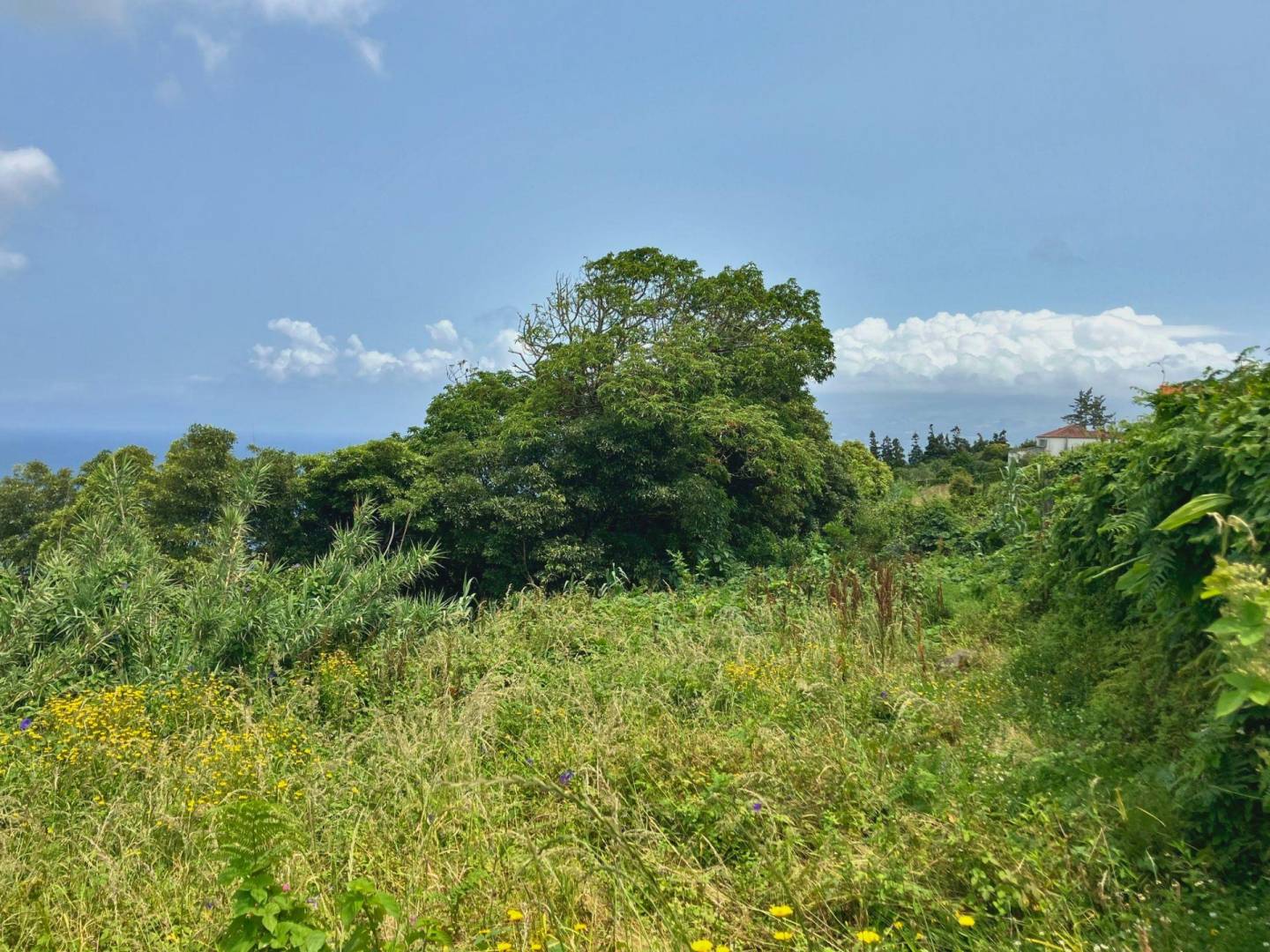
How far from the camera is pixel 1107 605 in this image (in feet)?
12.9

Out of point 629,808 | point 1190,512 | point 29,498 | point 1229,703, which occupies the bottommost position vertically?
point 629,808

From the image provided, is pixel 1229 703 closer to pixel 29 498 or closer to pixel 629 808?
pixel 629 808

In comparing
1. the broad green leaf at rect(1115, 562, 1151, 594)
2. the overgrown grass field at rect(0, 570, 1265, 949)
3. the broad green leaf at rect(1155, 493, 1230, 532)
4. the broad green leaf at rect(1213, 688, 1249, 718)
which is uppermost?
the broad green leaf at rect(1155, 493, 1230, 532)

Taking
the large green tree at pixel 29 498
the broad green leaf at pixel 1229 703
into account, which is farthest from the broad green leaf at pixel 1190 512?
the large green tree at pixel 29 498

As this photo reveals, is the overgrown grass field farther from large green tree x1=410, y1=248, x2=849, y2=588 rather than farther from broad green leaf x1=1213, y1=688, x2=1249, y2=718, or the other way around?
large green tree x1=410, y1=248, x2=849, y2=588

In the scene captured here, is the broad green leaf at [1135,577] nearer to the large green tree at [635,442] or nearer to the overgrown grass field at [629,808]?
the overgrown grass field at [629,808]

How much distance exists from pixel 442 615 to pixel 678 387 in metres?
8.38

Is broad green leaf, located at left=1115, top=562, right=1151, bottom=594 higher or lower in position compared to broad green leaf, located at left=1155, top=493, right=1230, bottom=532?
lower

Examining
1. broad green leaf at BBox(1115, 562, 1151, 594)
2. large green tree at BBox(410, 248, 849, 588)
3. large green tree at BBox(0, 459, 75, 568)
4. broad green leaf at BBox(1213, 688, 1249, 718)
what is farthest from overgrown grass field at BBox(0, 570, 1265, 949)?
large green tree at BBox(0, 459, 75, 568)

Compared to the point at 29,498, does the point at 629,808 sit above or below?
below

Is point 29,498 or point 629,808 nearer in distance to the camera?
point 629,808

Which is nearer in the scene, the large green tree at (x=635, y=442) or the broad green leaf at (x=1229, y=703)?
the broad green leaf at (x=1229, y=703)

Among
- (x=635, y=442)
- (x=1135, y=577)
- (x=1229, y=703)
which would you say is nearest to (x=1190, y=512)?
(x=1229, y=703)

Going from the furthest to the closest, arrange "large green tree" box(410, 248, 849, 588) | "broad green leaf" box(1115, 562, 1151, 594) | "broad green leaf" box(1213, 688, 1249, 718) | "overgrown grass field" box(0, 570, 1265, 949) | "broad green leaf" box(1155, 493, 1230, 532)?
1. "large green tree" box(410, 248, 849, 588)
2. "broad green leaf" box(1115, 562, 1151, 594)
3. "overgrown grass field" box(0, 570, 1265, 949)
4. "broad green leaf" box(1155, 493, 1230, 532)
5. "broad green leaf" box(1213, 688, 1249, 718)
